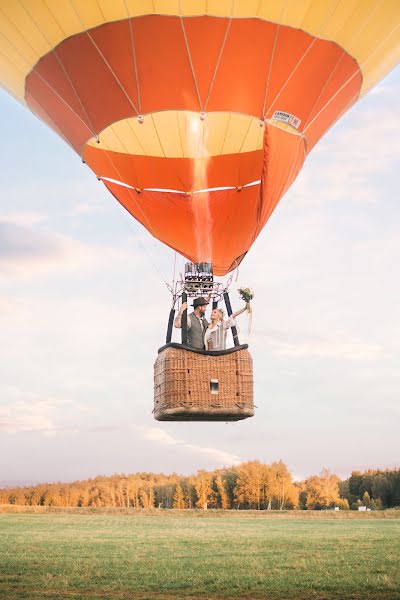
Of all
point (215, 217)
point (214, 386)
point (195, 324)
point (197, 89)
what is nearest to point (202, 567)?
point (214, 386)

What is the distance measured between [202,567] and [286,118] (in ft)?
24.5

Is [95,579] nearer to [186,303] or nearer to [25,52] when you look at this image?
[186,303]

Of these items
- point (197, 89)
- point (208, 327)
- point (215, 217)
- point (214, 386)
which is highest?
point (197, 89)

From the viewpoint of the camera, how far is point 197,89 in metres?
11.4

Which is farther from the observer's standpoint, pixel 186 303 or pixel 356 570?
pixel 356 570

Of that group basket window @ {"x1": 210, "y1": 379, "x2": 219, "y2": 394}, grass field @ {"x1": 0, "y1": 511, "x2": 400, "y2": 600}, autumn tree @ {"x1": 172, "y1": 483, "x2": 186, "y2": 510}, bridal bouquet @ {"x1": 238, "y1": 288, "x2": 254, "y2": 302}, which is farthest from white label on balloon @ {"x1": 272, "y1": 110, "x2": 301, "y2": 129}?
autumn tree @ {"x1": 172, "y1": 483, "x2": 186, "y2": 510}

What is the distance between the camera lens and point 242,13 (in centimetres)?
1116

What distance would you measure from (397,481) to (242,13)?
53.2 m

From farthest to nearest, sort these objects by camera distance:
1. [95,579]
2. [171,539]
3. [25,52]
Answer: [171,539] → [95,579] → [25,52]

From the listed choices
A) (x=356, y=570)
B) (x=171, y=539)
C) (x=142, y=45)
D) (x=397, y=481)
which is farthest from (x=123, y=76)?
(x=397, y=481)

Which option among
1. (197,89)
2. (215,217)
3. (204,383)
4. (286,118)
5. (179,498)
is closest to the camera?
(204,383)

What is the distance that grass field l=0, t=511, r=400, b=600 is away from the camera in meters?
11.8

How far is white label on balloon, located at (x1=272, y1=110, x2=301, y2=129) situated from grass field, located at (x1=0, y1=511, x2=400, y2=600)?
6.26 meters

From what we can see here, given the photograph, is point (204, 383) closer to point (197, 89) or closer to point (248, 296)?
point (248, 296)
